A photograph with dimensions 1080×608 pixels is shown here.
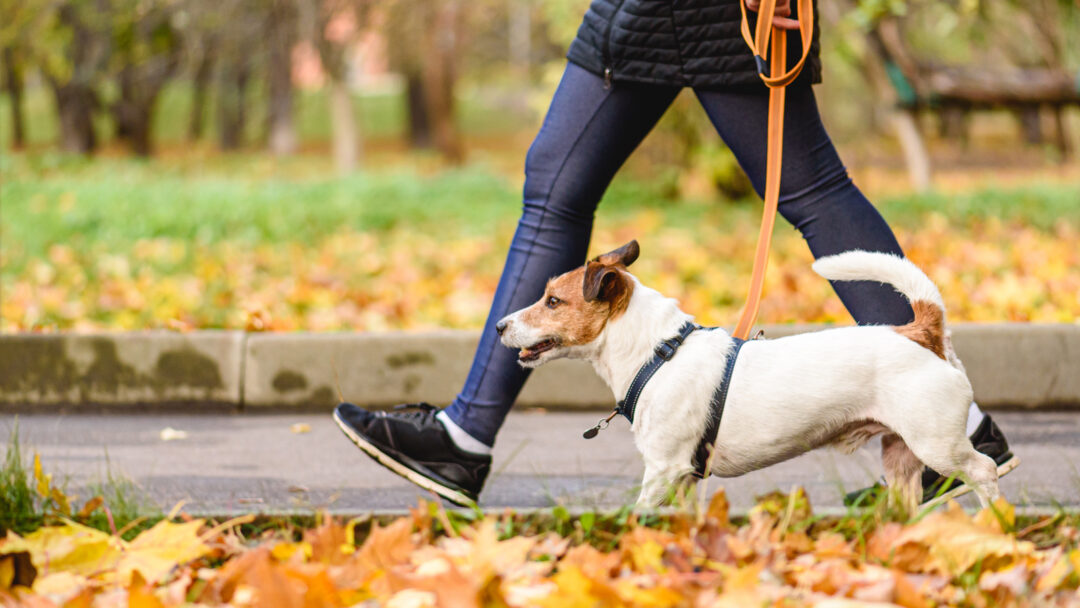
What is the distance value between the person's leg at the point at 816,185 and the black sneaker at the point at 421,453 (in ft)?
3.79

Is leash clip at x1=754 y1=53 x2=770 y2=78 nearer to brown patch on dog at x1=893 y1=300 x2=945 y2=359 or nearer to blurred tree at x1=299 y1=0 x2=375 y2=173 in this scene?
brown patch on dog at x1=893 y1=300 x2=945 y2=359

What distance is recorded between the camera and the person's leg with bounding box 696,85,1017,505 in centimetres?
286

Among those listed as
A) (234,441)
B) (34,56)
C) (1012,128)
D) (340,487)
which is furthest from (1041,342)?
(1012,128)

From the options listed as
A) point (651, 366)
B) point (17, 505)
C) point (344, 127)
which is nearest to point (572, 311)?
point (651, 366)

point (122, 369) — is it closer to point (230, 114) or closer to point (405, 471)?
point (405, 471)

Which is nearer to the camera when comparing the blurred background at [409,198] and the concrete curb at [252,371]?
the concrete curb at [252,371]

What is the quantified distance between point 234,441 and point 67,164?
13.9 metres

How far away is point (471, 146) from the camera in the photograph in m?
31.9

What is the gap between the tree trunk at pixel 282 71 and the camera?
1568 centimetres

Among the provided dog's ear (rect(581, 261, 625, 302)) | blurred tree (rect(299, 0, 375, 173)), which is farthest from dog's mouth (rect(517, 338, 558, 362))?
blurred tree (rect(299, 0, 375, 173))

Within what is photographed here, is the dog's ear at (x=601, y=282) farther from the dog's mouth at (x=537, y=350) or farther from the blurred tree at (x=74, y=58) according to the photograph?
the blurred tree at (x=74, y=58)

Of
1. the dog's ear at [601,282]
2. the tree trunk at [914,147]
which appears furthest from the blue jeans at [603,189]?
the tree trunk at [914,147]

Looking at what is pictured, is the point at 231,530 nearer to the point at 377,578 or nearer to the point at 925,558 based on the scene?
the point at 377,578

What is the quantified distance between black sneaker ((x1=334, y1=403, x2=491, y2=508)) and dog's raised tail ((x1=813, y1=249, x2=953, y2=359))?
114 centimetres
